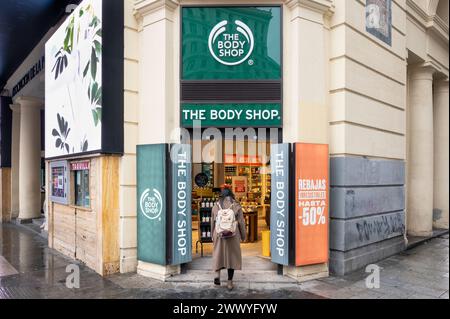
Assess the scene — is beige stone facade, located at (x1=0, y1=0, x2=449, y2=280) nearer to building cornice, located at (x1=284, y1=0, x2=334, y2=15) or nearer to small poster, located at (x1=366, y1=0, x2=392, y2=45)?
building cornice, located at (x1=284, y1=0, x2=334, y2=15)

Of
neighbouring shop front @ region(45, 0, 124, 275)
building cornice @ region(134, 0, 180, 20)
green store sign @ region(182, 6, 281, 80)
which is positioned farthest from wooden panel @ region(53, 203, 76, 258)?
building cornice @ region(134, 0, 180, 20)

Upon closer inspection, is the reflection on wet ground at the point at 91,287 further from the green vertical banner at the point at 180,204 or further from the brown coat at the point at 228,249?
the green vertical banner at the point at 180,204

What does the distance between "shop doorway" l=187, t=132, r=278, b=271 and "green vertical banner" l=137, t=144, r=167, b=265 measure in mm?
1715

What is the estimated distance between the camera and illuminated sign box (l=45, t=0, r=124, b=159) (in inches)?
275

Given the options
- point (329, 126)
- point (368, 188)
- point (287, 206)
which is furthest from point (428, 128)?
point (287, 206)

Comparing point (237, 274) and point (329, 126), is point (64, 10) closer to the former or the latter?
point (329, 126)

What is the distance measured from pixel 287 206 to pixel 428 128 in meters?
7.86

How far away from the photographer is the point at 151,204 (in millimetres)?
6875

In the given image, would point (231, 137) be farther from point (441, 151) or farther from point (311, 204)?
point (441, 151)

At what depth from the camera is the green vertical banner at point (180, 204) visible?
261 inches

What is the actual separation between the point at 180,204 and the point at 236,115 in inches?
87.8

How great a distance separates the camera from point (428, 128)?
1132 cm

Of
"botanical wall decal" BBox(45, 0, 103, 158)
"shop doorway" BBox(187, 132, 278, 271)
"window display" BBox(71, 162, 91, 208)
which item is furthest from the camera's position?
"shop doorway" BBox(187, 132, 278, 271)

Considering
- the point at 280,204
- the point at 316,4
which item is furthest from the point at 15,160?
the point at 316,4
